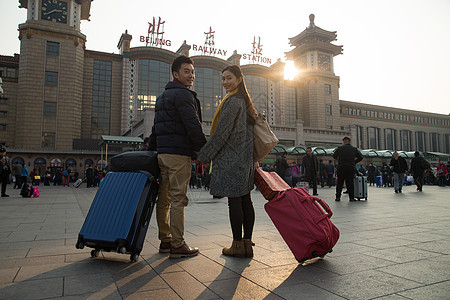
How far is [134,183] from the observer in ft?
9.11

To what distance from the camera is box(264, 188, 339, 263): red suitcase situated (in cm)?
250

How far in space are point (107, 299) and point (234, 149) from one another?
1.69 m

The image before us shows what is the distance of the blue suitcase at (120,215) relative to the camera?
2570 mm

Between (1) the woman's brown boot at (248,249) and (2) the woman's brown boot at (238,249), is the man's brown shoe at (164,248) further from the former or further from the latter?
(1) the woman's brown boot at (248,249)

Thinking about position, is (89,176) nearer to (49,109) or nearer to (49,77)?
(49,109)

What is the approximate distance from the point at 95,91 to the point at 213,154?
42.1 meters

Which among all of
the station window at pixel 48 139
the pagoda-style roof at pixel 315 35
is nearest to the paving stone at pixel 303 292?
the station window at pixel 48 139

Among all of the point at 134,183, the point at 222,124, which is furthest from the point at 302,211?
the point at 134,183

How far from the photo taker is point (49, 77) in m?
36.1

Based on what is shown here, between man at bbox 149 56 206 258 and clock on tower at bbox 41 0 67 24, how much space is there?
139 ft

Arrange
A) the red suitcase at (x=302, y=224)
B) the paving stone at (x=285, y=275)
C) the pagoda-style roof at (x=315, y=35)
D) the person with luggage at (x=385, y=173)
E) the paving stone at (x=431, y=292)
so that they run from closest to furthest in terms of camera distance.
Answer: the paving stone at (x=431, y=292) → the paving stone at (x=285, y=275) → the red suitcase at (x=302, y=224) → the person with luggage at (x=385, y=173) → the pagoda-style roof at (x=315, y=35)

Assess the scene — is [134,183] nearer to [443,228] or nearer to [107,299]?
[107,299]

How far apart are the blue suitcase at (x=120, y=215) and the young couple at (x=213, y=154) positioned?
10.9 inches

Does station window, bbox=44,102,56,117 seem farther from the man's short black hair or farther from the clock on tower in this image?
the man's short black hair
